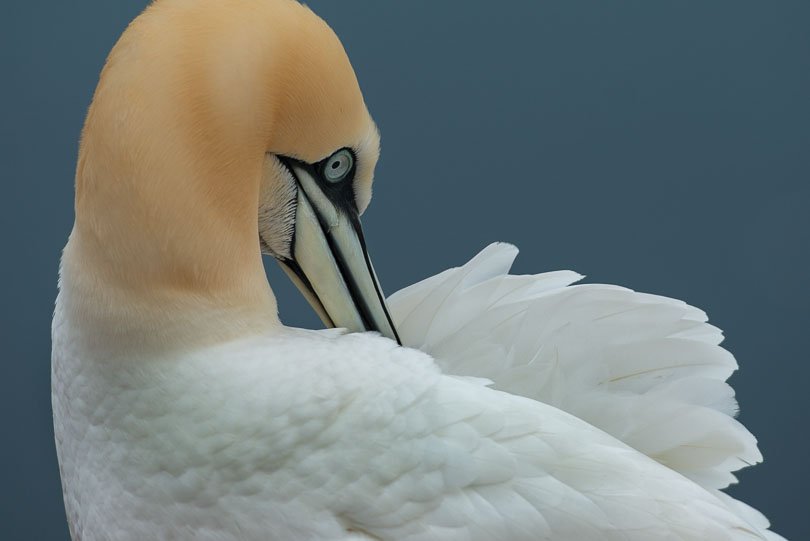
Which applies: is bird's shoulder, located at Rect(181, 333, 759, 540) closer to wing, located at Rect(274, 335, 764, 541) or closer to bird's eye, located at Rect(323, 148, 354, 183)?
wing, located at Rect(274, 335, 764, 541)

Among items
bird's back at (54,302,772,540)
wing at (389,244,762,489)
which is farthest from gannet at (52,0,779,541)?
wing at (389,244,762,489)

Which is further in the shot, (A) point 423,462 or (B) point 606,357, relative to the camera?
(B) point 606,357

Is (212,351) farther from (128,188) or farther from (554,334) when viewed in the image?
(554,334)

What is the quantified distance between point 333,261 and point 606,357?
0.35 metres

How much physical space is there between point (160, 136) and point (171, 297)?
162 mm

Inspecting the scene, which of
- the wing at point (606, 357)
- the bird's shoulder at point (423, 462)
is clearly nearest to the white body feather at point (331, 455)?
the bird's shoulder at point (423, 462)

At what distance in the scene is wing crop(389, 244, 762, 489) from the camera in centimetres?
121

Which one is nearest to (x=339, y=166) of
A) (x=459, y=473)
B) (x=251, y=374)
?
(x=251, y=374)

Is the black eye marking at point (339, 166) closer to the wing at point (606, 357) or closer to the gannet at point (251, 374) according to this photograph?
the gannet at point (251, 374)

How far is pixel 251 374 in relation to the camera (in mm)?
1016

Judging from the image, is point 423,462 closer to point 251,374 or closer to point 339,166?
point 251,374

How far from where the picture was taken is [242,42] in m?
0.96

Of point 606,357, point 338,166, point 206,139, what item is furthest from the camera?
point 606,357

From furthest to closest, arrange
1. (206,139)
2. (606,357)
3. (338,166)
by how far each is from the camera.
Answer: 1. (606,357)
2. (338,166)
3. (206,139)
